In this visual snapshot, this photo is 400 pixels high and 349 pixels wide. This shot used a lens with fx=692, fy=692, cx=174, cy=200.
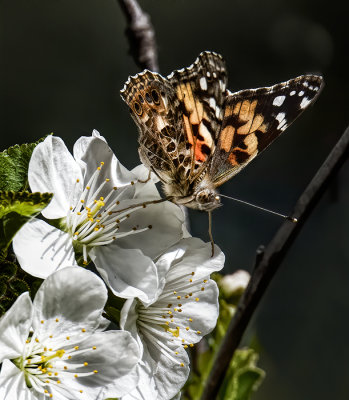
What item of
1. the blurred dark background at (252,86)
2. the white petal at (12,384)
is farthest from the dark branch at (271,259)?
the blurred dark background at (252,86)

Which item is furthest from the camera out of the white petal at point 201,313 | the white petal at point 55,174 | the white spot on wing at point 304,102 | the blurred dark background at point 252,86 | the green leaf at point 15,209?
the blurred dark background at point 252,86

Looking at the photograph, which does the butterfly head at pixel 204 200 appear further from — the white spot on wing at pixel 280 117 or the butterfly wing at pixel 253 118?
the white spot on wing at pixel 280 117

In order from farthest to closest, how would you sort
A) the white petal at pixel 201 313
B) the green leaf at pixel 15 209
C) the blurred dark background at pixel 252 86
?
the blurred dark background at pixel 252 86 < the white petal at pixel 201 313 < the green leaf at pixel 15 209

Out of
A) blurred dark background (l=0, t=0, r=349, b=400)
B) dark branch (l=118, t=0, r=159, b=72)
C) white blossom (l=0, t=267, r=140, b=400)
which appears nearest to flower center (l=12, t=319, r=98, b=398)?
white blossom (l=0, t=267, r=140, b=400)

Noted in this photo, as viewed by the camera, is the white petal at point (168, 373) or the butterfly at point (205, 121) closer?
the white petal at point (168, 373)

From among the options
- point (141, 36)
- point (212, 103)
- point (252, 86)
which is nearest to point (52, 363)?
point (212, 103)

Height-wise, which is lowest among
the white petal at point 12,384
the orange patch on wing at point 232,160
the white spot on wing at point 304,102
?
the white petal at point 12,384

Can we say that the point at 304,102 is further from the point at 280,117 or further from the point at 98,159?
the point at 98,159

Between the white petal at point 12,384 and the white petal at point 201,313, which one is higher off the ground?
the white petal at point 201,313

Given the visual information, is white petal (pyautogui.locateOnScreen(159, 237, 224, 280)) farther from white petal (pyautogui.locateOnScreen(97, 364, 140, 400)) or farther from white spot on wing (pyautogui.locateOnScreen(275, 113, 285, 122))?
white spot on wing (pyautogui.locateOnScreen(275, 113, 285, 122))
